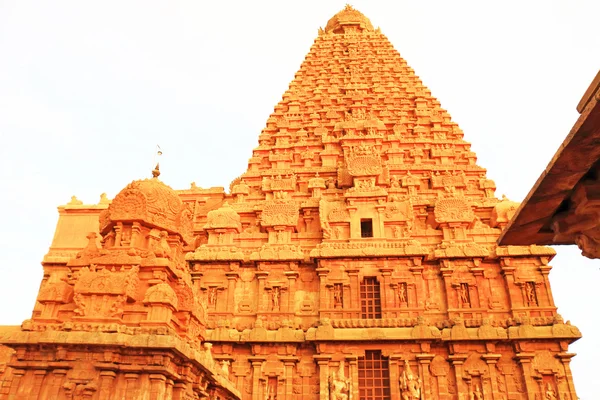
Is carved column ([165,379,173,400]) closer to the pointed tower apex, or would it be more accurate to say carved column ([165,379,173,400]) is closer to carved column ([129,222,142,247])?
→ carved column ([129,222,142,247])

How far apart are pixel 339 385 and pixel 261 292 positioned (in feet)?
18.0

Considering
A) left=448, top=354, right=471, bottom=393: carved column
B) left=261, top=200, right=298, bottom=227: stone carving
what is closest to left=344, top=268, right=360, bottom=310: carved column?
left=261, top=200, right=298, bottom=227: stone carving

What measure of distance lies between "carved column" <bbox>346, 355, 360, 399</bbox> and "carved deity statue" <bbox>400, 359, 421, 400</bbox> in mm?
1797

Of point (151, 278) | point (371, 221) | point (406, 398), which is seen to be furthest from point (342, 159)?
point (151, 278)

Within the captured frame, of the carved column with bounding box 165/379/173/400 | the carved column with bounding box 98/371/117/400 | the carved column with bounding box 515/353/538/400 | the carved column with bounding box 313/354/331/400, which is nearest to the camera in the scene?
the carved column with bounding box 98/371/117/400

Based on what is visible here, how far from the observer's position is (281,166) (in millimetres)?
28781

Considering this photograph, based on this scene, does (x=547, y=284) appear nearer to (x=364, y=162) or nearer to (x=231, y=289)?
(x=364, y=162)

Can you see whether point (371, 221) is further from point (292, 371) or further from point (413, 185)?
point (292, 371)

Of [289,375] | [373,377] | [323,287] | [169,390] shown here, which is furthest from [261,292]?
[169,390]

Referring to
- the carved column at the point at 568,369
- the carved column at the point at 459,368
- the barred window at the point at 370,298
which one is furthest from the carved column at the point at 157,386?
the carved column at the point at 568,369

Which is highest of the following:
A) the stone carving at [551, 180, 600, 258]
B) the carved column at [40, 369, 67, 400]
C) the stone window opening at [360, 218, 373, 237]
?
the stone window opening at [360, 218, 373, 237]

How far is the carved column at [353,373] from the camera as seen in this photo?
→ 64.9ft

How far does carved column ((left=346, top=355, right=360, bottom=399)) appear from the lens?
19772 mm

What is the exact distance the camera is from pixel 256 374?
20.6 meters
